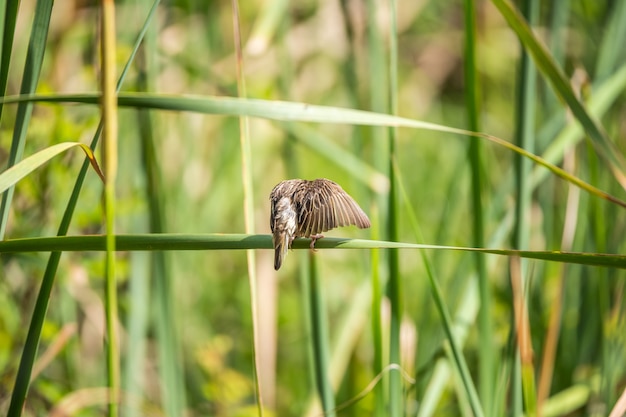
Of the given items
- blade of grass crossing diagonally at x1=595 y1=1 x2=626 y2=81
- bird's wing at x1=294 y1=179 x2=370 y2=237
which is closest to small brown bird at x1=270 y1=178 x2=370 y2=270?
bird's wing at x1=294 y1=179 x2=370 y2=237

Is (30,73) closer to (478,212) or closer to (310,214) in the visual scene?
(310,214)

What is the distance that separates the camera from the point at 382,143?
1.85m

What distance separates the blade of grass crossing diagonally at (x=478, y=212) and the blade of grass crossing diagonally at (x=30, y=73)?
672mm

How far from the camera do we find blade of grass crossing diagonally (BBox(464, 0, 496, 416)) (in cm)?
128

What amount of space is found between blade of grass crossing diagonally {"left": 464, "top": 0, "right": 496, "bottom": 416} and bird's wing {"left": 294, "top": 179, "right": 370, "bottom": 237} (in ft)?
0.86

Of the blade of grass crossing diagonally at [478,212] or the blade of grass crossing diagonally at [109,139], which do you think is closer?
the blade of grass crossing diagonally at [109,139]

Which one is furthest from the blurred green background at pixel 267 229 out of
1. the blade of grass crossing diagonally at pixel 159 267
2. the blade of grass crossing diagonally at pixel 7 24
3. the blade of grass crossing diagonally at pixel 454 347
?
the blade of grass crossing diagonally at pixel 7 24

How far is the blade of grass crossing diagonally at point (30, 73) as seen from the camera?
979 mm

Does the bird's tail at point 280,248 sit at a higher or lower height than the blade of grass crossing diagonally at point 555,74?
lower

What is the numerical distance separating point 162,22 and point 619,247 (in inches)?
70.7

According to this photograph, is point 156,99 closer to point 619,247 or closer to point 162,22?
point 619,247

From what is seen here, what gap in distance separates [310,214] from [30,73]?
46 cm

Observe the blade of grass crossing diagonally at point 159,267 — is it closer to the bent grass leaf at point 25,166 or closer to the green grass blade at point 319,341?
the green grass blade at point 319,341

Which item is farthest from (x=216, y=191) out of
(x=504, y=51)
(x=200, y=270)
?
(x=504, y=51)
